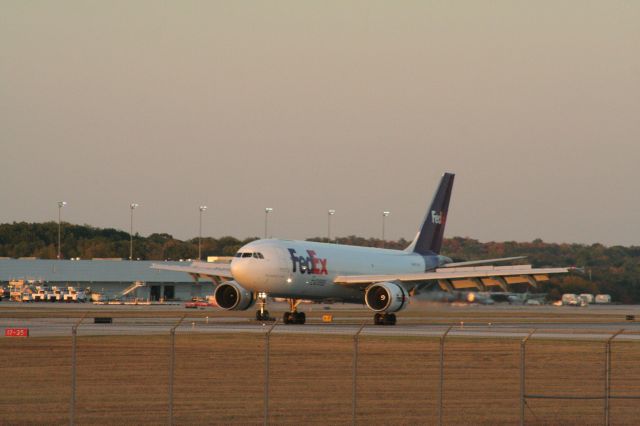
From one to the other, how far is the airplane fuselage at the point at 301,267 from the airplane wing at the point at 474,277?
32.8 inches

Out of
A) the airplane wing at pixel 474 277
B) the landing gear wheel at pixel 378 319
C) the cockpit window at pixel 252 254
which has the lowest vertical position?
the landing gear wheel at pixel 378 319

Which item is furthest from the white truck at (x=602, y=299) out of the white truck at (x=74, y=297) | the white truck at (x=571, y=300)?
the white truck at (x=74, y=297)

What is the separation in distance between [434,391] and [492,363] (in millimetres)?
7792

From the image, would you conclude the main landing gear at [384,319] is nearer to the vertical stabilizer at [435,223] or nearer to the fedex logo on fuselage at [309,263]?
the fedex logo on fuselage at [309,263]

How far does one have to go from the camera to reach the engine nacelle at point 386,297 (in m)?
62.0

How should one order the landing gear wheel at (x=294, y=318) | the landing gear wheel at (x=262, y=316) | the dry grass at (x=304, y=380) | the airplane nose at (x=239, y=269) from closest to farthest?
the dry grass at (x=304, y=380) < the airplane nose at (x=239, y=269) < the landing gear wheel at (x=294, y=318) < the landing gear wheel at (x=262, y=316)

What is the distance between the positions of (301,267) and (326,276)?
2542mm

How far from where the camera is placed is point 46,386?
30.8m

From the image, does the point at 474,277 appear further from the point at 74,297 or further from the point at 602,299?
the point at 74,297

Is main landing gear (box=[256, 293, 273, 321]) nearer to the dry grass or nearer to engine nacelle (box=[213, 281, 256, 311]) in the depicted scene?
engine nacelle (box=[213, 281, 256, 311])

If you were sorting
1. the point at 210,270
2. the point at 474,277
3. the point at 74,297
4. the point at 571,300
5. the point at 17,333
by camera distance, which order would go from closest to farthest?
1. the point at 17,333
2. the point at 474,277
3. the point at 210,270
4. the point at 571,300
5. the point at 74,297

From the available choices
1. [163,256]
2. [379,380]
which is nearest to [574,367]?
[379,380]

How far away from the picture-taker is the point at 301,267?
205 feet

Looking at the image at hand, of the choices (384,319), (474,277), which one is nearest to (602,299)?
(474,277)
